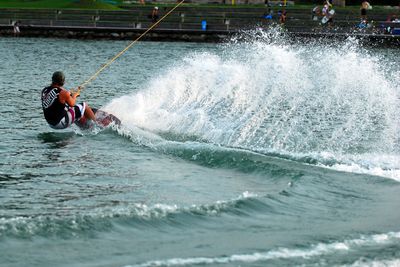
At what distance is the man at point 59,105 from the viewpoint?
1964 centimetres

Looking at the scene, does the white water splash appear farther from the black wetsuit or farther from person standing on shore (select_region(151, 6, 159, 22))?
person standing on shore (select_region(151, 6, 159, 22))

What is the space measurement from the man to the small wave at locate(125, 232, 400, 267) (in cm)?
925

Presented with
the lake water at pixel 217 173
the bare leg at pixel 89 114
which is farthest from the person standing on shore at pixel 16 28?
the bare leg at pixel 89 114

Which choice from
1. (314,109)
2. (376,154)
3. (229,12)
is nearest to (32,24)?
(229,12)

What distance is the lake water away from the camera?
11555 mm

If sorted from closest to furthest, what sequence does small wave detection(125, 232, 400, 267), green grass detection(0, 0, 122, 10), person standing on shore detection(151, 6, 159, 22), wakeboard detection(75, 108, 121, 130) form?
1. small wave detection(125, 232, 400, 267)
2. wakeboard detection(75, 108, 121, 130)
3. person standing on shore detection(151, 6, 159, 22)
4. green grass detection(0, 0, 122, 10)

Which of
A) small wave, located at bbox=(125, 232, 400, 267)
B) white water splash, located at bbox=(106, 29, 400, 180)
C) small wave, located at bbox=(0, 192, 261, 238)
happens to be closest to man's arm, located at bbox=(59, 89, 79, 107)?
white water splash, located at bbox=(106, 29, 400, 180)

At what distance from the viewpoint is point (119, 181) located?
15.5m

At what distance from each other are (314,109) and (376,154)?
7438 mm

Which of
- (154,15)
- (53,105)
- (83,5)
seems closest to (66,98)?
(53,105)

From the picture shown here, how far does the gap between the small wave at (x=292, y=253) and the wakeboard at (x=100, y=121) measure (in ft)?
31.5

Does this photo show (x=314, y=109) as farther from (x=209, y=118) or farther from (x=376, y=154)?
(x=376, y=154)

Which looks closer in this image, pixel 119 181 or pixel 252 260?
pixel 252 260

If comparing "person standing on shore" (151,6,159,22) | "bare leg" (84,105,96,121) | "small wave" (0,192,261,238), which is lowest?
"small wave" (0,192,261,238)
